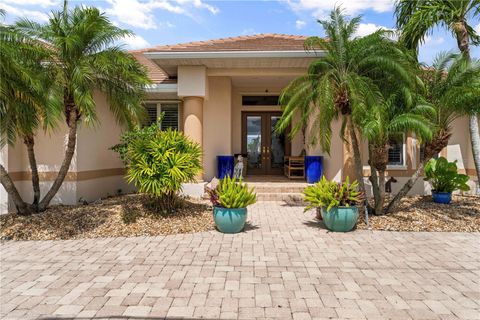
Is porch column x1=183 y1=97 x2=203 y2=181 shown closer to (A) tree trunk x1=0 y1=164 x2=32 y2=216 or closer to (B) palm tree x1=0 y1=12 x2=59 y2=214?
(B) palm tree x1=0 y1=12 x2=59 y2=214

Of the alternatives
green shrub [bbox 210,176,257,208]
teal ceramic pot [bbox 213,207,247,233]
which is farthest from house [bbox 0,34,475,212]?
teal ceramic pot [bbox 213,207,247,233]

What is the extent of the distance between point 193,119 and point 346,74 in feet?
17.7

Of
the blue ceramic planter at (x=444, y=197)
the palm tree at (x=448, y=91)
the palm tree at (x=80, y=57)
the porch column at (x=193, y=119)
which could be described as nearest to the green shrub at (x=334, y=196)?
the palm tree at (x=448, y=91)

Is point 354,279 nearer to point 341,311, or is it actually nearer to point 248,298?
point 341,311

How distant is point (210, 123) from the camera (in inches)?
468

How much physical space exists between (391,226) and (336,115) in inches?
119

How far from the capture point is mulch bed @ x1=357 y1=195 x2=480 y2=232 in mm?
7117

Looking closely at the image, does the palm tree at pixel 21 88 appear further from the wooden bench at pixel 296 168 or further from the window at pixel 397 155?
the window at pixel 397 155

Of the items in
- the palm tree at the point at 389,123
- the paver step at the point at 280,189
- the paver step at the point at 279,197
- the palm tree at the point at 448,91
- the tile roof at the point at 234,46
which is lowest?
the paver step at the point at 279,197

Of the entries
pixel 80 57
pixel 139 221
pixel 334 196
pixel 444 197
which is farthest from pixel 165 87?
pixel 444 197

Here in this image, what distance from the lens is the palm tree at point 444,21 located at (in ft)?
26.2

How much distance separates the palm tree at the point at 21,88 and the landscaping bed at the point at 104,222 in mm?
1155

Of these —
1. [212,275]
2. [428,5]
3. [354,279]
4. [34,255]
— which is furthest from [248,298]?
[428,5]

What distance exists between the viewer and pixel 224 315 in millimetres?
3463
